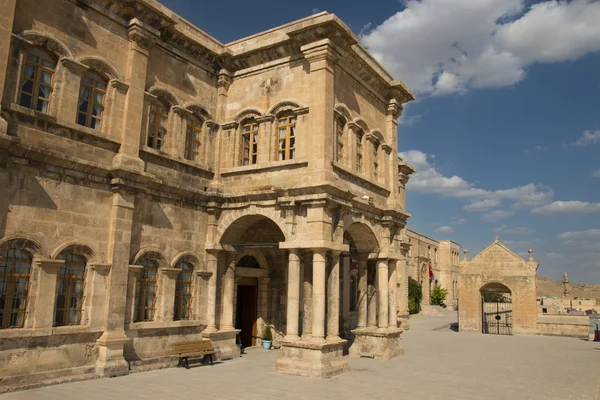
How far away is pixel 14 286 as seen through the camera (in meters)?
10.0

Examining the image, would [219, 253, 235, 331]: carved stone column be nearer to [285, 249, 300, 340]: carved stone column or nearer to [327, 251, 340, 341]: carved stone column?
[285, 249, 300, 340]: carved stone column

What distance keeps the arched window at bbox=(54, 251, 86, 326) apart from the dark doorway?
7.06m

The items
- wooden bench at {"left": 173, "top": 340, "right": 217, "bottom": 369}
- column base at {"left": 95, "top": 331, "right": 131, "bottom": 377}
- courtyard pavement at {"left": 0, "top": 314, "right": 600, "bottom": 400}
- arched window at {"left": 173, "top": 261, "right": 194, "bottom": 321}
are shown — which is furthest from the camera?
arched window at {"left": 173, "top": 261, "right": 194, "bottom": 321}

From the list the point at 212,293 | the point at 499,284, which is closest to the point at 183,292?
the point at 212,293

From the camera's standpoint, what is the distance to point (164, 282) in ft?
43.5

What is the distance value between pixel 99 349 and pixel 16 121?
556 centimetres

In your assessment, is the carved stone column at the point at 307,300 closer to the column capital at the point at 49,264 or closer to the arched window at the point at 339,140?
the arched window at the point at 339,140

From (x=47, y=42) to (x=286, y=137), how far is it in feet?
22.0

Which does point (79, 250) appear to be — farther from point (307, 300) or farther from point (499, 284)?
point (499, 284)

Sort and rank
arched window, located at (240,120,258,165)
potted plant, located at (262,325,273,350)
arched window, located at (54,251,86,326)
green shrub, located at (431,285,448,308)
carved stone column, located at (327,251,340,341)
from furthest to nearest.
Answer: green shrub, located at (431,285,448,308)
potted plant, located at (262,325,273,350)
arched window, located at (240,120,258,165)
carved stone column, located at (327,251,340,341)
arched window, located at (54,251,86,326)

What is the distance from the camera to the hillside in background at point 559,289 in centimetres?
6215

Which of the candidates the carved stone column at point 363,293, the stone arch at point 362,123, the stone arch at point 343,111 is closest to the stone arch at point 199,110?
the stone arch at point 343,111

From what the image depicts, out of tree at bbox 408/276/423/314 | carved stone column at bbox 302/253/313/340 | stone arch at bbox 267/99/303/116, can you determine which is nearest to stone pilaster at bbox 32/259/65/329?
carved stone column at bbox 302/253/313/340

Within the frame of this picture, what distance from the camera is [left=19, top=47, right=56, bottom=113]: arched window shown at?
34.9 feet
